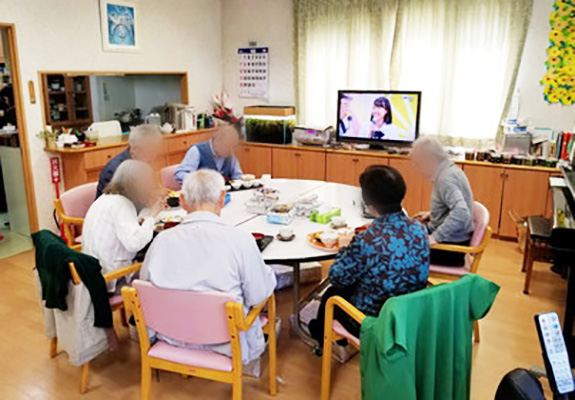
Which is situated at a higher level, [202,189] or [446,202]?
[202,189]

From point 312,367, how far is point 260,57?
4.29 metres

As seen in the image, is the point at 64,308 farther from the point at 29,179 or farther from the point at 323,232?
the point at 29,179

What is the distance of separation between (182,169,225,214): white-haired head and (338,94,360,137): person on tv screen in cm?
340

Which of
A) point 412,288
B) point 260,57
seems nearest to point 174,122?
point 260,57

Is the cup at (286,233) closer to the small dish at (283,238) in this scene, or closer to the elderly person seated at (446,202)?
the small dish at (283,238)

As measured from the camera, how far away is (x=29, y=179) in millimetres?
4289

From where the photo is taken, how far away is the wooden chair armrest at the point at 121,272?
7.59ft

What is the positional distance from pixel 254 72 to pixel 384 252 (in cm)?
450

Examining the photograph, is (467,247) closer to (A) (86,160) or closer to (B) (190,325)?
(B) (190,325)

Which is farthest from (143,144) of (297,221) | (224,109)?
(224,109)

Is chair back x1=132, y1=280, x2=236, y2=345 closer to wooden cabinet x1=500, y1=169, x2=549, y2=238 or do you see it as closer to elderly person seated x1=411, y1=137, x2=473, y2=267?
elderly person seated x1=411, y1=137, x2=473, y2=267

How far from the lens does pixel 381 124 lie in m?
5.09

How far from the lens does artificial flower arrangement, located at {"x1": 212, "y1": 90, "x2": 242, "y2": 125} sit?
5.99m

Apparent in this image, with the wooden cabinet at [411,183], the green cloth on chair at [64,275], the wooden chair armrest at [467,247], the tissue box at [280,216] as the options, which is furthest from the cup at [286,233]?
the wooden cabinet at [411,183]
